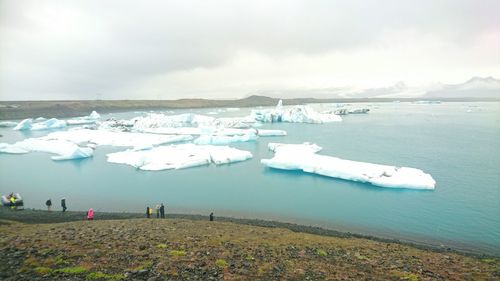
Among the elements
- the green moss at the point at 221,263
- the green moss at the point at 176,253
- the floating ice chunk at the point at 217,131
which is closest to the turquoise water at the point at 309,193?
the green moss at the point at 176,253

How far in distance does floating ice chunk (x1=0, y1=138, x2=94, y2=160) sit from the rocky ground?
20741 millimetres

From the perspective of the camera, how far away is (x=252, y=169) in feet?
83.3

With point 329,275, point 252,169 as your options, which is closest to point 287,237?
point 329,275

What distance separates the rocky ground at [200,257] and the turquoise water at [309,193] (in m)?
4.70

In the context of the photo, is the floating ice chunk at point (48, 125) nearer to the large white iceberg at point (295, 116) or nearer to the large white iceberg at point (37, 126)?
the large white iceberg at point (37, 126)

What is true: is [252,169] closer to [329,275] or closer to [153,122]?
[329,275]

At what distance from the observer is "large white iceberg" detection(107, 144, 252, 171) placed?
25.5 metres

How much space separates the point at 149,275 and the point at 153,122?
50564 mm

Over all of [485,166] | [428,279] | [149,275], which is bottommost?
[485,166]

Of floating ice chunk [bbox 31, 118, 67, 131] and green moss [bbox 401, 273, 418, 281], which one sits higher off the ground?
floating ice chunk [bbox 31, 118, 67, 131]

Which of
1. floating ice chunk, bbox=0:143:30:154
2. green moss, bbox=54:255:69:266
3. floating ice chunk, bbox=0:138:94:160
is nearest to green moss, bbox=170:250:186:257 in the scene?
green moss, bbox=54:255:69:266

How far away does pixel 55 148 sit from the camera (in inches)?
1323

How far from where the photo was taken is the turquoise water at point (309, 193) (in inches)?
568

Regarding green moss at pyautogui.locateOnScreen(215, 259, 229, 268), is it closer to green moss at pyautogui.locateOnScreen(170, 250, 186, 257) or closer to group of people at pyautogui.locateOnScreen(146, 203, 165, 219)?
green moss at pyautogui.locateOnScreen(170, 250, 186, 257)
